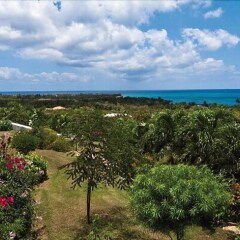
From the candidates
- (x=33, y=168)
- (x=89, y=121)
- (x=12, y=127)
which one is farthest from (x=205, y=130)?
(x=12, y=127)

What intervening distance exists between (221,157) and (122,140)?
16.9 feet

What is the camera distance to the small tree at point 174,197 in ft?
32.1

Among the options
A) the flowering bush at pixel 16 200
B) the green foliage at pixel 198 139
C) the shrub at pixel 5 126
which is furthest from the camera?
the shrub at pixel 5 126

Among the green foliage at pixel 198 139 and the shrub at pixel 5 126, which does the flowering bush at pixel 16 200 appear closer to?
the green foliage at pixel 198 139

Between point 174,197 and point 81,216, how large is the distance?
219 inches

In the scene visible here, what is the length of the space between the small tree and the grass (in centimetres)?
116

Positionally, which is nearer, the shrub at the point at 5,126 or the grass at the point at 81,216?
the grass at the point at 81,216

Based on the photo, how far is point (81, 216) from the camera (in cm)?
1430

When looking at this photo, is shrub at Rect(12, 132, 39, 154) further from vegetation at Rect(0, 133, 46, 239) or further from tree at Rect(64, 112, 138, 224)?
vegetation at Rect(0, 133, 46, 239)

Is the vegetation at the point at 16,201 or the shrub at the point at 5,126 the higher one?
the vegetation at the point at 16,201

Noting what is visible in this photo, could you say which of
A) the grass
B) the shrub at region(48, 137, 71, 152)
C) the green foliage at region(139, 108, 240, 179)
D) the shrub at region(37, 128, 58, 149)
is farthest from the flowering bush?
the shrub at region(37, 128, 58, 149)

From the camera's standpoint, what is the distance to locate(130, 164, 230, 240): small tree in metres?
9.79

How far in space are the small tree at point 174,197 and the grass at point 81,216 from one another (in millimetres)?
1163

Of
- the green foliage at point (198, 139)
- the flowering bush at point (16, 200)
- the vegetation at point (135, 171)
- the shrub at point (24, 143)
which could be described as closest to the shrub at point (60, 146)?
the shrub at point (24, 143)
